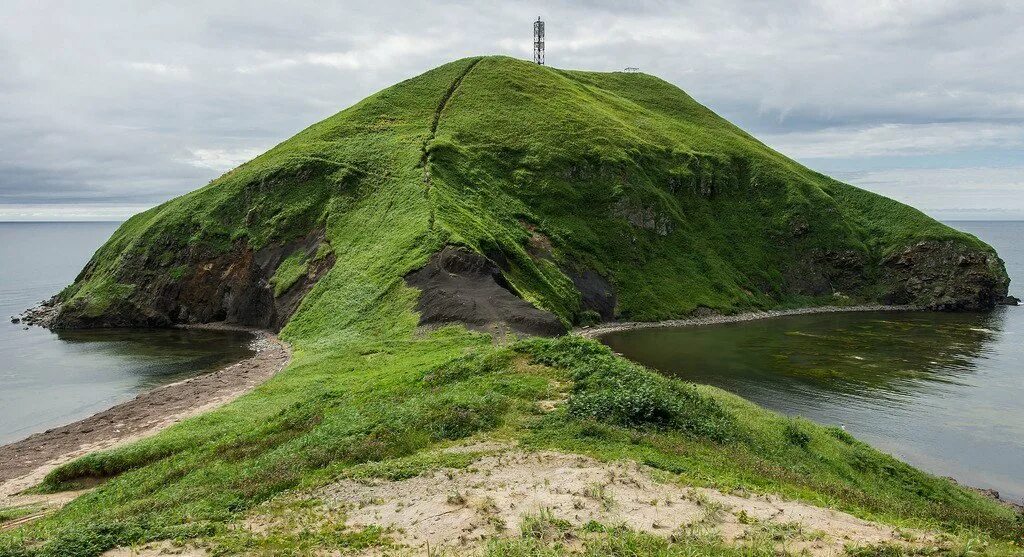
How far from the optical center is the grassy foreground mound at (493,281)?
21.3m

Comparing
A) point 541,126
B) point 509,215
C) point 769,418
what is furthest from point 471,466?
point 541,126

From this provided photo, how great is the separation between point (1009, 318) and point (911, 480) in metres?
77.4

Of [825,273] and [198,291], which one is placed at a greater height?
[825,273]

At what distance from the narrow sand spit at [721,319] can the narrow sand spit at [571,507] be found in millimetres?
50182

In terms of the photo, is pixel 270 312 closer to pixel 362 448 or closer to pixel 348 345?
pixel 348 345

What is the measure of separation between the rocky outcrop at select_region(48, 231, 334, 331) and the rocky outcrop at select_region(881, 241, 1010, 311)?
87.1 meters

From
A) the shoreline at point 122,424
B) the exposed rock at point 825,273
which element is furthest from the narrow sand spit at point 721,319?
the shoreline at point 122,424

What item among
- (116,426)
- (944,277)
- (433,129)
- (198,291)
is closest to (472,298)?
(116,426)

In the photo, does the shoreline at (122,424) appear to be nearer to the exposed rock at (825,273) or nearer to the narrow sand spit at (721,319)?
the narrow sand spit at (721,319)

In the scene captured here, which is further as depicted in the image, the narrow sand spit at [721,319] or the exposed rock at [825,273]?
the exposed rock at [825,273]

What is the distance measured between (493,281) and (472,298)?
5233 mm

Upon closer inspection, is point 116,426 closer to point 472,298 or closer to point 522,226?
point 472,298

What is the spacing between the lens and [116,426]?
122ft

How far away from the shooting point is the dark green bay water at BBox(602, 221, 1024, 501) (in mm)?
36656
